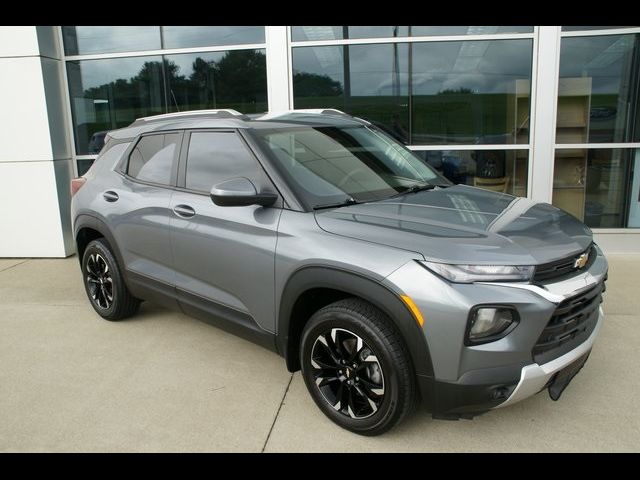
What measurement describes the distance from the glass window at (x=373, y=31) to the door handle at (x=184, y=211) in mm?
4215

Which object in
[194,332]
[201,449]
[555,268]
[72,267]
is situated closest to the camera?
[555,268]

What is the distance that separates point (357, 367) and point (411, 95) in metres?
5.12

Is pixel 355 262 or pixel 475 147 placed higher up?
pixel 475 147

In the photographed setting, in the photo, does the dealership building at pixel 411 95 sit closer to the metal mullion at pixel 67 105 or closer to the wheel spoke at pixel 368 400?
the metal mullion at pixel 67 105

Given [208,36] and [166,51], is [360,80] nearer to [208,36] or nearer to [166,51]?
[208,36]

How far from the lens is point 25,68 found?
23.1 feet

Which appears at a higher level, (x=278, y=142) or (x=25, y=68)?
(x=25, y=68)

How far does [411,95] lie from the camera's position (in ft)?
23.5

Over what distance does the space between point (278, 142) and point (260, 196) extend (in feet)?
1.88

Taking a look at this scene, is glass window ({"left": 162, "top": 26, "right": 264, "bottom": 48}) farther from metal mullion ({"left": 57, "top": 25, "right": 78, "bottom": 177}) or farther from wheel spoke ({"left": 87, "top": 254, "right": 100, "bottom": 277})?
wheel spoke ({"left": 87, "top": 254, "right": 100, "bottom": 277})

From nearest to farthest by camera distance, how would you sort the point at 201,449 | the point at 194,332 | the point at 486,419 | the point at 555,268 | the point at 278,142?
the point at 555,268, the point at 201,449, the point at 486,419, the point at 278,142, the point at 194,332

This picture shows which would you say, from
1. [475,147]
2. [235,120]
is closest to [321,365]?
[235,120]

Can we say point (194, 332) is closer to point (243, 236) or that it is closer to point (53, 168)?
point (243, 236)
